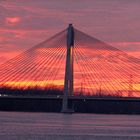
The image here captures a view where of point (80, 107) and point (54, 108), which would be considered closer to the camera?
point (54, 108)

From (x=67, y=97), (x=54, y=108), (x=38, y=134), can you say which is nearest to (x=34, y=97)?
(x=67, y=97)

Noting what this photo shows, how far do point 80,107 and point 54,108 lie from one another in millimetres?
4833

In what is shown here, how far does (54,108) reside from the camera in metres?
67.7

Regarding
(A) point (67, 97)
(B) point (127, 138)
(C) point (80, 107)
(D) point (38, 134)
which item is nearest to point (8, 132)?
(D) point (38, 134)

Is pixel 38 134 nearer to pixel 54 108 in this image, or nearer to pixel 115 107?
pixel 54 108

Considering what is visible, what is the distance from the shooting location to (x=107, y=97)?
177ft

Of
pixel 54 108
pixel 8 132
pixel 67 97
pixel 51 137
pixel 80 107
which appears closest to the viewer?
pixel 51 137

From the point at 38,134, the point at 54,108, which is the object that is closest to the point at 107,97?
the point at 54,108

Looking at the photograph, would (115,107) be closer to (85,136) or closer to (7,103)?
(7,103)

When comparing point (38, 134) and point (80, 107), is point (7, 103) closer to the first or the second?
point (80, 107)

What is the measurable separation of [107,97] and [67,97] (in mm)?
2648

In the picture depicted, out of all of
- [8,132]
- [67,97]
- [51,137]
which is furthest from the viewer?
[67,97]

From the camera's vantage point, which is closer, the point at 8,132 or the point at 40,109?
the point at 8,132

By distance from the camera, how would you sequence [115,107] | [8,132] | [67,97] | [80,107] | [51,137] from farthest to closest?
1. [115,107]
2. [80,107]
3. [67,97]
4. [8,132]
5. [51,137]
